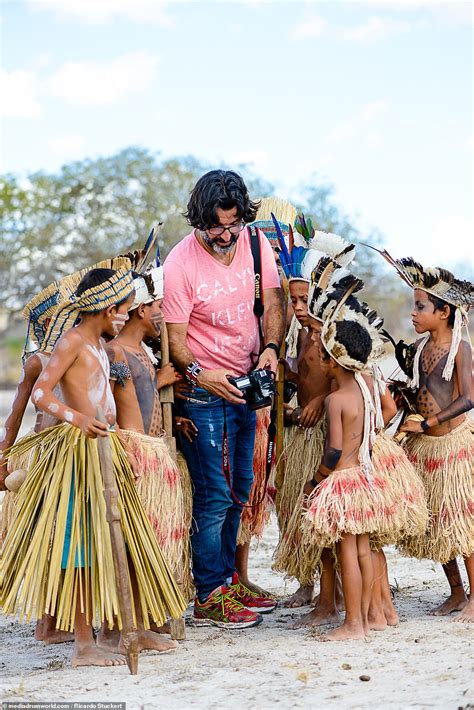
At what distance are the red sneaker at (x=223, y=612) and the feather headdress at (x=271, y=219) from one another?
1863mm

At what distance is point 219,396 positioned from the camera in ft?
15.1

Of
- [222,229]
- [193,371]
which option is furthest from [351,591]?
[222,229]

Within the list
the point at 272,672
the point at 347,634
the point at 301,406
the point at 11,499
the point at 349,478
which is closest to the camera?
the point at 272,672

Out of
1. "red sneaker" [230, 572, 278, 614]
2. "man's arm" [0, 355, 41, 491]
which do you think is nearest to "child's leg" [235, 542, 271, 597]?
"red sneaker" [230, 572, 278, 614]

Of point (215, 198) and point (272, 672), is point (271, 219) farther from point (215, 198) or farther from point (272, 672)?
point (272, 672)

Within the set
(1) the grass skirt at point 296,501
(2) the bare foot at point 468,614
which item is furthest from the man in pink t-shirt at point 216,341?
(2) the bare foot at point 468,614

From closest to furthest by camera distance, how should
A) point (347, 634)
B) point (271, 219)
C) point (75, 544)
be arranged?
point (75, 544) → point (347, 634) → point (271, 219)

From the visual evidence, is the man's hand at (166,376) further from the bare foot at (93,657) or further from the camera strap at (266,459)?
the bare foot at (93,657)

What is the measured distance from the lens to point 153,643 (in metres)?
4.16

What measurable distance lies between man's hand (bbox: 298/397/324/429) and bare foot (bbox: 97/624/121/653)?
1.33 meters

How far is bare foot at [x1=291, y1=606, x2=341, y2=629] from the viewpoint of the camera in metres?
4.56

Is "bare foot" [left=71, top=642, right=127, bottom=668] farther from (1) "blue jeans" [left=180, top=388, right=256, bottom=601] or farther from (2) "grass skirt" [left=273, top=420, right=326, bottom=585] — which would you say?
(2) "grass skirt" [left=273, top=420, right=326, bottom=585]

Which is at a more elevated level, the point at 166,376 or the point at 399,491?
the point at 166,376

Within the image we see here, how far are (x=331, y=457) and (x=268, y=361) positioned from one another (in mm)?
573
